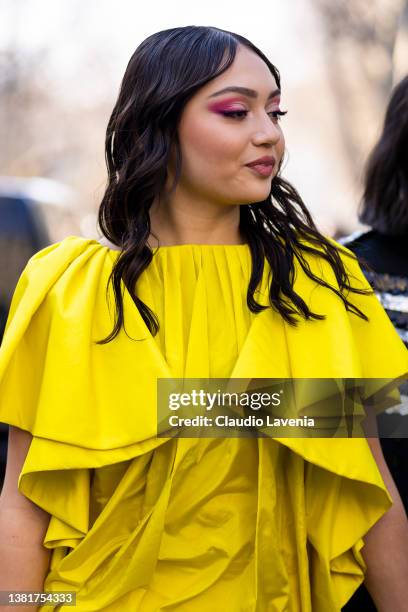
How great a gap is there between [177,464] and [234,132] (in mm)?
581

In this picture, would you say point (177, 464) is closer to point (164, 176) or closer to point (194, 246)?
point (194, 246)

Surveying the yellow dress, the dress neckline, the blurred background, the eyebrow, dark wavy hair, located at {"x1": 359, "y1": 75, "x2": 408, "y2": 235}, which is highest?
Answer: the blurred background

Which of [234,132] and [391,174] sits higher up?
[391,174]

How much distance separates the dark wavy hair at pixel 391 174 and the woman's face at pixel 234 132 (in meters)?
0.87

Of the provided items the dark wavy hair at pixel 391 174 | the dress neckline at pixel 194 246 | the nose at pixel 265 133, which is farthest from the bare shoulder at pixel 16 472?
the dark wavy hair at pixel 391 174

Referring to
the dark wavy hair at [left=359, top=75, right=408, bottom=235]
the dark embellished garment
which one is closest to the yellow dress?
the dark embellished garment

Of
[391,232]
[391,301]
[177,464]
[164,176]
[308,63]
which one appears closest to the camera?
[177,464]

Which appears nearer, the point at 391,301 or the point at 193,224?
the point at 193,224

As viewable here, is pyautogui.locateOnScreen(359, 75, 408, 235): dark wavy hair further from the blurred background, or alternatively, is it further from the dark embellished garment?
the blurred background

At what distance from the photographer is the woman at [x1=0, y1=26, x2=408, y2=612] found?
1.51 m

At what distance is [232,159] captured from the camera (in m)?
1.55

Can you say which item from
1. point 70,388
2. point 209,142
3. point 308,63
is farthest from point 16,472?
point 308,63

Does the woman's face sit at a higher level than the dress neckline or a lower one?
higher

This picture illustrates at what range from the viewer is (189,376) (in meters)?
1.53
